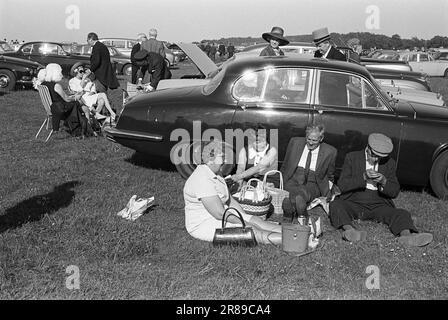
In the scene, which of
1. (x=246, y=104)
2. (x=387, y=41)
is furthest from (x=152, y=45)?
(x=387, y=41)

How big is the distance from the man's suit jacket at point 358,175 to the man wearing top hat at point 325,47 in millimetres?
3574

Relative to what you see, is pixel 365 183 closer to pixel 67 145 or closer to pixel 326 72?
pixel 326 72

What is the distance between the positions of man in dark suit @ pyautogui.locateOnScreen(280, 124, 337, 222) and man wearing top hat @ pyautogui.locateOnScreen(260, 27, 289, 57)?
2879 millimetres

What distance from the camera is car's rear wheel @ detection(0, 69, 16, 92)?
15.9 meters

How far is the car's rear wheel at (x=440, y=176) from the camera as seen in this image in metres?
6.11

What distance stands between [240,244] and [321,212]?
1.58 m

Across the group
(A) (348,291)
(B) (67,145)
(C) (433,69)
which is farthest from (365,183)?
(C) (433,69)

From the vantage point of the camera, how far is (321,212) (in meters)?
5.83

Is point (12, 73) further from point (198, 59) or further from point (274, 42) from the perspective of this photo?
point (274, 42)

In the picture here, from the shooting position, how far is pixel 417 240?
4.79 metres

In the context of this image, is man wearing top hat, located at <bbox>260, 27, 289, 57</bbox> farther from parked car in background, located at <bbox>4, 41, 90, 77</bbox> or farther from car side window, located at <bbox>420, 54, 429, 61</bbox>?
car side window, located at <bbox>420, 54, 429, 61</bbox>

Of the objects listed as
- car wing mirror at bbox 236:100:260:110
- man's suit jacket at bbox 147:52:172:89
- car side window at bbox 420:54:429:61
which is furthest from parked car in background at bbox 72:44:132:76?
car wing mirror at bbox 236:100:260:110

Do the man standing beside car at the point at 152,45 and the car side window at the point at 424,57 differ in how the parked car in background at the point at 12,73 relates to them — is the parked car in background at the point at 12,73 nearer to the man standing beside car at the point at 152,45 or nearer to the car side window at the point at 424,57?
the man standing beside car at the point at 152,45

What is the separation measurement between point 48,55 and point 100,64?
8985 mm
